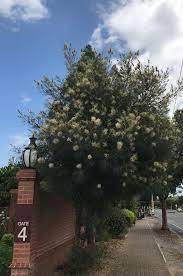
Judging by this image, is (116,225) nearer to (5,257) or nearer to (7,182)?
(7,182)

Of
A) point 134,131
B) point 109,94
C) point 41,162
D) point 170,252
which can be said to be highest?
point 109,94

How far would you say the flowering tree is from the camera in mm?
8953

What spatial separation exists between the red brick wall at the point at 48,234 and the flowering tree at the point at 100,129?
0.68 meters

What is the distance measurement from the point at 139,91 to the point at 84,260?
14.3 feet

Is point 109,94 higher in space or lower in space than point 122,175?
higher

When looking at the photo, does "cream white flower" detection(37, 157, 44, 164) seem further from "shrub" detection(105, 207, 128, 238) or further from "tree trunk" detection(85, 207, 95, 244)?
"shrub" detection(105, 207, 128, 238)

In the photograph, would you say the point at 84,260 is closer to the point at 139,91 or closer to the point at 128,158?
the point at 128,158

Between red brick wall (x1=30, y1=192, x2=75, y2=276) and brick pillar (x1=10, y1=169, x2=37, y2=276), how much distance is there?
0.30m

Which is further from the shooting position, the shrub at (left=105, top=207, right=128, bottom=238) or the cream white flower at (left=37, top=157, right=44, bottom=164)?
the shrub at (left=105, top=207, right=128, bottom=238)

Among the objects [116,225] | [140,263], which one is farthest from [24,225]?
[116,225]

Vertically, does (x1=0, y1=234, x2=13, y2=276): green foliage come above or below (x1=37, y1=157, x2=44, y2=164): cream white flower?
below

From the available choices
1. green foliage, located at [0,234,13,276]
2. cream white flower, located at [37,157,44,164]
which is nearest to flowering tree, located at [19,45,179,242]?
cream white flower, located at [37,157,44,164]

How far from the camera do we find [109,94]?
1015 centimetres

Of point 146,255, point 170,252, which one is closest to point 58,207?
point 146,255
